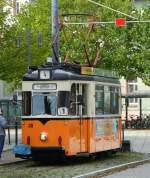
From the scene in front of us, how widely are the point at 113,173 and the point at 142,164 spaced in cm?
345

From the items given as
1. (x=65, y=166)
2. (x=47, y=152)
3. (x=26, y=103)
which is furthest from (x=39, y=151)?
(x=26, y=103)

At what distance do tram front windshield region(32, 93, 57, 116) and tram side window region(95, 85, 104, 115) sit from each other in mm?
1883

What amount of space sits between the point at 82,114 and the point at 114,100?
2.88m

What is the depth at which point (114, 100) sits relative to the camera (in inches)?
981

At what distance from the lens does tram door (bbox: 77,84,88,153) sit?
72.7 feet

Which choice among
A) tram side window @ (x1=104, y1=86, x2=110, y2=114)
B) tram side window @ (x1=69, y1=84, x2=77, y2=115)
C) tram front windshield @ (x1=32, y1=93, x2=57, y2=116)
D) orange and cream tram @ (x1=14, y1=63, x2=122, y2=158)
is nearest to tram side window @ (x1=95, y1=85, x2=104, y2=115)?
orange and cream tram @ (x1=14, y1=63, x2=122, y2=158)

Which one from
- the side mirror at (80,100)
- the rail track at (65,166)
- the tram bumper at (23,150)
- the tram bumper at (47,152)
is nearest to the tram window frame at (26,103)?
the tram bumper at (23,150)

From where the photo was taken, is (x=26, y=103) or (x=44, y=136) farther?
(x=26, y=103)

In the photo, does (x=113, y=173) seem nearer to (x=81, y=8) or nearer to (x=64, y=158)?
(x=64, y=158)

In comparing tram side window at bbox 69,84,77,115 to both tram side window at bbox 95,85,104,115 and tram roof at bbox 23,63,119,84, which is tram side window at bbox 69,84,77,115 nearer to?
tram roof at bbox 23,63,119,84

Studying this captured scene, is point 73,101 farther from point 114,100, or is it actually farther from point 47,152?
point 114,100

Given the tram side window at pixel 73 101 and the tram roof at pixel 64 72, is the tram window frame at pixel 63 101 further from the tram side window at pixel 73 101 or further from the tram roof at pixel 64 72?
the tram roof at pixel 64 72

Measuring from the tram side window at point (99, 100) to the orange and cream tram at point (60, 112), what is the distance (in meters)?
0.03

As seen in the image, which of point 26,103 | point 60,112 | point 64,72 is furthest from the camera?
point 26,103
